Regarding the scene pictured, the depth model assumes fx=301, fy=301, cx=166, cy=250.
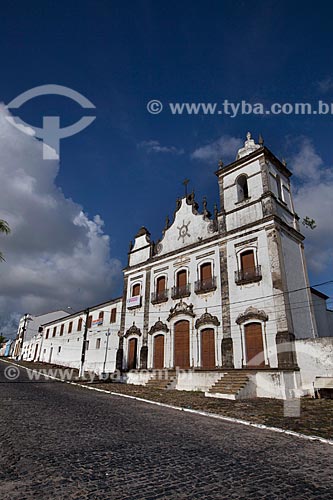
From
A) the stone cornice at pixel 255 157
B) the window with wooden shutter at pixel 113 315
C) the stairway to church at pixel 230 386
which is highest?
the stone cornice at pixel 255 157

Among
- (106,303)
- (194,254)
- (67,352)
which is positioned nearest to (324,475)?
(194,254)

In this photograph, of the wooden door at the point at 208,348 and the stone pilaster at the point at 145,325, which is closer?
the wooden door at the point at 208,348

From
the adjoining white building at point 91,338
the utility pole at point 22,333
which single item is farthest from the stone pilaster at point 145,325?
the utility pole at point 22,333

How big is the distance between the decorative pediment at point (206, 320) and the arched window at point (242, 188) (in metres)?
7.56

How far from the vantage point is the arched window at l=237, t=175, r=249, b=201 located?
19.4 metres

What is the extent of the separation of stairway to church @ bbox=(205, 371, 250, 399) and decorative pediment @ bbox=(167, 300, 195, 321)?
458cm

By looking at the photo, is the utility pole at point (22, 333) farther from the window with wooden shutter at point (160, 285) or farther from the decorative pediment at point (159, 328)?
the decorative pediment at point (159, 328)

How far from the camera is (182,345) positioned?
60.3 feet

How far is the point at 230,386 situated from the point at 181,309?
625 centimetres

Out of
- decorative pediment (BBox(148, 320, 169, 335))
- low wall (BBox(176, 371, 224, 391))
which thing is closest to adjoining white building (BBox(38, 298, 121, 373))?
decorative pediment (BBox(148, 320, 169, 335))

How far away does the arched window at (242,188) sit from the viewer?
63.6ft

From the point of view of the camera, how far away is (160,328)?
19859 mm

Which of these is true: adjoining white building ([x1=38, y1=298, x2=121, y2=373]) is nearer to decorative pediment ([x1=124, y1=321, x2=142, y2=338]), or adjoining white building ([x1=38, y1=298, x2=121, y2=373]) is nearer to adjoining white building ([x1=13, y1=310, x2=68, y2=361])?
decorative pediment ([x1=124, y1=321, x2=142, y2=338])

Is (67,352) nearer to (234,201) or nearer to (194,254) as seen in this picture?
(194,254)
